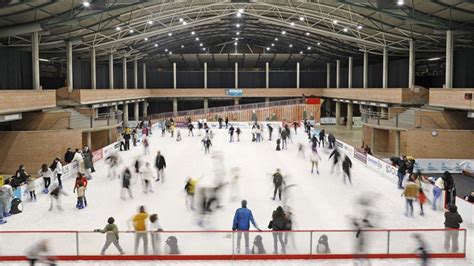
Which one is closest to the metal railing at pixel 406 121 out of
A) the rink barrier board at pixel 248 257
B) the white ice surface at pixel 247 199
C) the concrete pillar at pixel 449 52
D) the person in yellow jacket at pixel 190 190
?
the concrete pillar at pixel 449 52

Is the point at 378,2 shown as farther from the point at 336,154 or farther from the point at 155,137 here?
the point at 155,137

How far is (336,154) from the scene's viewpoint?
837 inches

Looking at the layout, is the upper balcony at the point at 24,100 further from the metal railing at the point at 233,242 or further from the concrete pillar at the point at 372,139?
the concrete pillar at the point at 372,139

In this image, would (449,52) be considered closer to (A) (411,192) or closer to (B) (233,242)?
(A) (411,192)

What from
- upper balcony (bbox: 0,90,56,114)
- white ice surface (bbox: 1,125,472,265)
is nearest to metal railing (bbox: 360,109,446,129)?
white ice surface (bbox: 1,125,472,265)

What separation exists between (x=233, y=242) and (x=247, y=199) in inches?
242

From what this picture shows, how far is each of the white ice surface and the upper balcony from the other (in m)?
5.05

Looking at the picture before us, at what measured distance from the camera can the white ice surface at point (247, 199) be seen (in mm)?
14469

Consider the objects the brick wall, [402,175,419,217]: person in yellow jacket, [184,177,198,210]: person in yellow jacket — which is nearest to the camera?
[402,175,419,217]: person in yellow jacket

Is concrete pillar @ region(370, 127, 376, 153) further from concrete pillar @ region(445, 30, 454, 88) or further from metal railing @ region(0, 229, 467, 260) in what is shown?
metal railing @ region(0, 229, 467, 260)

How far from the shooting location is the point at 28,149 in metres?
26.5

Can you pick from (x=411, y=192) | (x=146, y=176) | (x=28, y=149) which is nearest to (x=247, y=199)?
(x=146, y=176)

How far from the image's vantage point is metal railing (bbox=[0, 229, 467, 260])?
36.2 feet

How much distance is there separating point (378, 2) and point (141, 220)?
21176 mm
